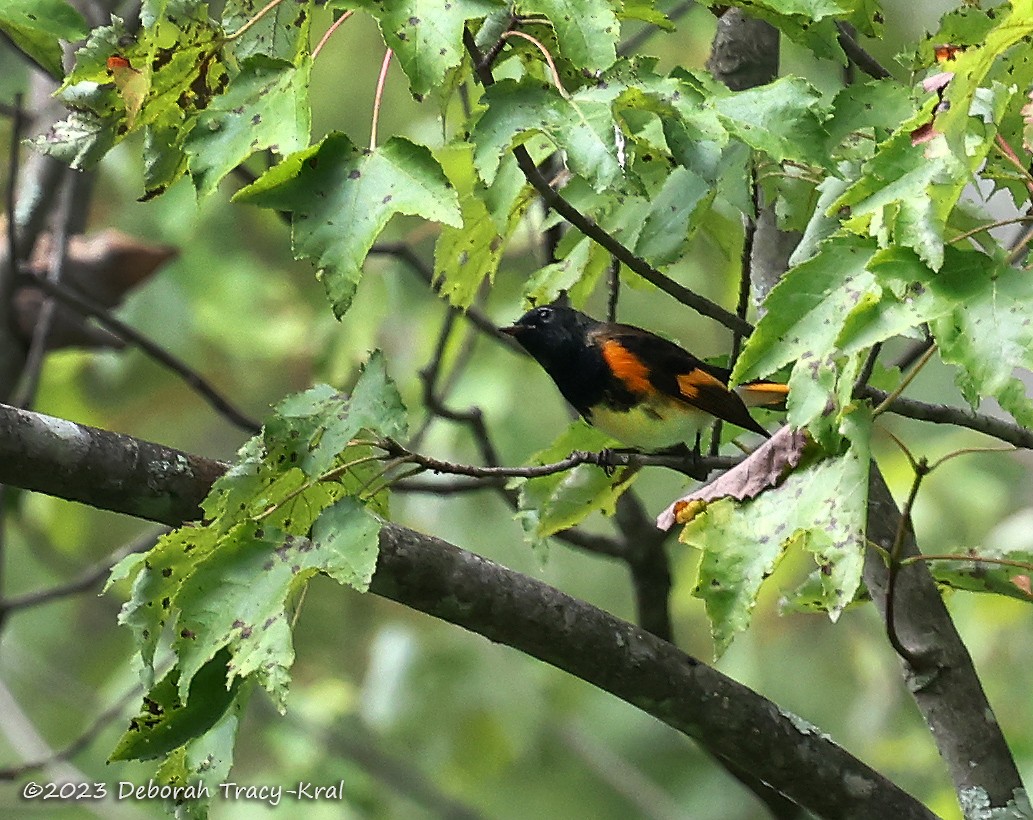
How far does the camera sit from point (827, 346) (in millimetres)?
1399


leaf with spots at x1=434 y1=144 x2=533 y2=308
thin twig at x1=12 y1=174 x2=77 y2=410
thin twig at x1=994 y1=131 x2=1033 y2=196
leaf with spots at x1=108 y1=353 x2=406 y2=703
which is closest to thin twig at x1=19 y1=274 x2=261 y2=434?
thin twig at x1=12 y1=174 x2=77 y2=410

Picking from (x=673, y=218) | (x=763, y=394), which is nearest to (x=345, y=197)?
(x=673, y=218)

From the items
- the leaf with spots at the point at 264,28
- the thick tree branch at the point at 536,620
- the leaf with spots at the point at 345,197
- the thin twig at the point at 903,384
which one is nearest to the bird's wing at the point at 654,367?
the thick tree branch at the point at 536,620

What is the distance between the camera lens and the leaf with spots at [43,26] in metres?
1.67

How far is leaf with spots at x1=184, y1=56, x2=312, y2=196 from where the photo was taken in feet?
5.04

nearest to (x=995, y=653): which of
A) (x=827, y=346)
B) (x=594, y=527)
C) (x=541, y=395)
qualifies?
(x=594, y=527)

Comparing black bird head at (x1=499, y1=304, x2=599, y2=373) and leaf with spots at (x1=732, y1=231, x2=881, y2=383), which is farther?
black bird head at (x1=499, y1=304, x2=599, y2=373)

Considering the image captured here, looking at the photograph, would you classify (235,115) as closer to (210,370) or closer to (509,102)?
(509,102)

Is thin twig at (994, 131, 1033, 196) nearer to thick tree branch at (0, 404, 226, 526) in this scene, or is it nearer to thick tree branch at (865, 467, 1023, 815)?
thick tree branch at (865, 467, 1023, 815)

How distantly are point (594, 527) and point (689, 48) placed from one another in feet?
7.54

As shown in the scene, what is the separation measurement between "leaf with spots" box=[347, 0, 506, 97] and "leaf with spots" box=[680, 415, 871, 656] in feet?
2.10

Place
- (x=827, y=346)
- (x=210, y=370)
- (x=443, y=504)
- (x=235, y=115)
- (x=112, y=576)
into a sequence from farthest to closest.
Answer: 1. (x=210, y=370)
2. (x=443, y=504)
3. (x=112, y=576)
4. (x=235, y=115)
5. (x=827, y=346)

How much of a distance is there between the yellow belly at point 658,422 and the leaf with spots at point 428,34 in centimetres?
159

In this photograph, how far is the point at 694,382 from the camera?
291 cm
